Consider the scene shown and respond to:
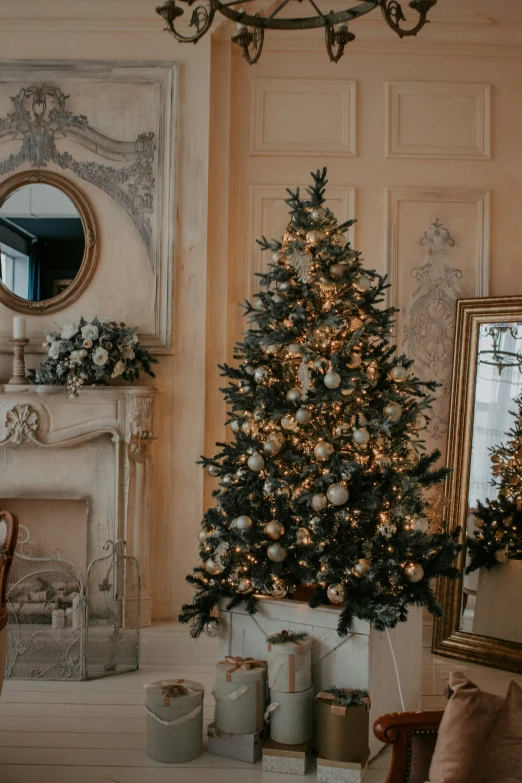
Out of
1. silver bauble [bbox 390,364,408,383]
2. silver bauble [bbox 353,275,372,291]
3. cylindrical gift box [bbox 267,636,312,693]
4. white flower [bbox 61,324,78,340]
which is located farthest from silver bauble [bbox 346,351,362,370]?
white flower [bbox 61,324,78,340]

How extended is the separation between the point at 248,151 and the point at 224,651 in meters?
2.74

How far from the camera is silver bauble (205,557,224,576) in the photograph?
9.64 ft

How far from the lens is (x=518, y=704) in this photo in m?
1.65

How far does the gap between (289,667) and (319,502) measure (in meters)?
0.60

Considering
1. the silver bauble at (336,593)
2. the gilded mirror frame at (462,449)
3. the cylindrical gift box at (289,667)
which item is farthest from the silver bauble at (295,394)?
the gilded mirror frame at (462,449)

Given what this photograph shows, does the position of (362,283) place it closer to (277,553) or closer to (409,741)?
(277,553)

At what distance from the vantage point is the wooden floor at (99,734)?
2.60 m

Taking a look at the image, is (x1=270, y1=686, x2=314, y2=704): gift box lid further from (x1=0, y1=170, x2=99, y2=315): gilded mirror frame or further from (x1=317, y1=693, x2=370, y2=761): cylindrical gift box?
(x1=0, y1=170, x2=99, y2=315): gilded mirror frame

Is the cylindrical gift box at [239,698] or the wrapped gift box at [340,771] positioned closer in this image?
the wrapped gift box at [340,771]

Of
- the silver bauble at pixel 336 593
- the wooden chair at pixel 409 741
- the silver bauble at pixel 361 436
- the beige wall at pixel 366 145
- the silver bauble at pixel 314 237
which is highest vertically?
the beige wall at pixel 366 145

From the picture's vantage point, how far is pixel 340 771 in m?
2.57

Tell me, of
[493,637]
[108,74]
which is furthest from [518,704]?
[108,74]

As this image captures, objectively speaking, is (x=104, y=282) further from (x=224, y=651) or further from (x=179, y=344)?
(x=224, y=651)

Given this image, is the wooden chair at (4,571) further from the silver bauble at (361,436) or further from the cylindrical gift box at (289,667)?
the silver bauble at (361,436)
